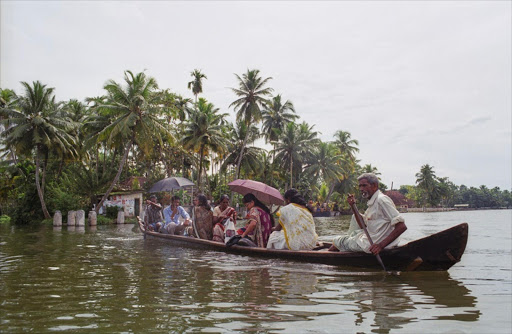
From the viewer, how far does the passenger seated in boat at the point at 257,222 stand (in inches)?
336

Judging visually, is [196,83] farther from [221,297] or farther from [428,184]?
[428,184]

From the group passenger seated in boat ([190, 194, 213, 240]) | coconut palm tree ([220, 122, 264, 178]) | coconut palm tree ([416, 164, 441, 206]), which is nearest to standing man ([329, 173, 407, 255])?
passenger seated in boat ([190, 194, 213, 240])

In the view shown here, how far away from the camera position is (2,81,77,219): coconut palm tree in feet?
85.5

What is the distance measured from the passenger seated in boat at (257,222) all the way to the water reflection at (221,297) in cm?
66

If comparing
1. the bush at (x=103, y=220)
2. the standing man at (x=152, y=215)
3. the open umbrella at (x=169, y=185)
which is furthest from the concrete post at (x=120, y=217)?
the standing man at (x=152, y=215)

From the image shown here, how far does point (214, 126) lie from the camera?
35.6 meters

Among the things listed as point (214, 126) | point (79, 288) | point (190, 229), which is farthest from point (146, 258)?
point (214, 126)

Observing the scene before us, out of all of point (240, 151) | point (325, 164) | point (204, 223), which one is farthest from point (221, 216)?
point (325, 164)

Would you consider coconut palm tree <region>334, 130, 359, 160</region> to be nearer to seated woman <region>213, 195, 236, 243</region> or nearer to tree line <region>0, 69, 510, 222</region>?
tree line <region>0, 69, 510, 222</region>

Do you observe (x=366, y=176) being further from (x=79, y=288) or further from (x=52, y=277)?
(x=52, y=277)

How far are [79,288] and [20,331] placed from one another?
6.98 feet

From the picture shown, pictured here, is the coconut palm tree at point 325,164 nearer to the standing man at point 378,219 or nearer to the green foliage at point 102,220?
the green foliage at point 102,220

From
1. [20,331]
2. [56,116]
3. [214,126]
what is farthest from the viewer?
[214,126]

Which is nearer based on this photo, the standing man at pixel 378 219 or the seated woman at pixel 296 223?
the standing man at pixel 378 219
